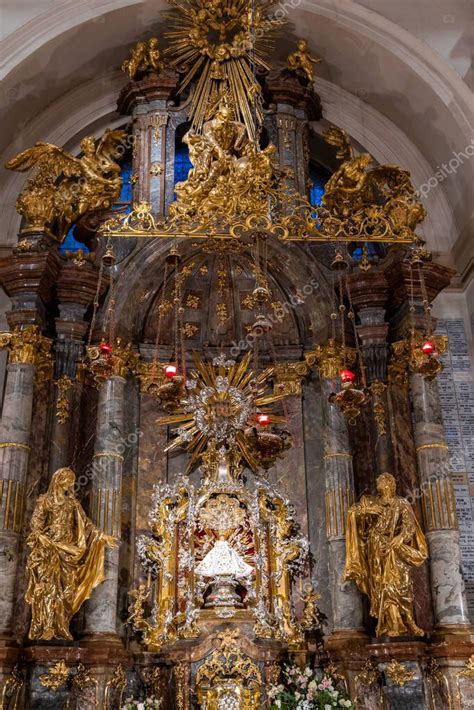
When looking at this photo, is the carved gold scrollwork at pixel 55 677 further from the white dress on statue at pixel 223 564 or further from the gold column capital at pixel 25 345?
the gold column capital at pixel 25 345

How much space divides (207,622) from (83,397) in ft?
12.1

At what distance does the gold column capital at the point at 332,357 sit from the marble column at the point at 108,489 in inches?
118

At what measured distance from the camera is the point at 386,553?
1070 centimetres

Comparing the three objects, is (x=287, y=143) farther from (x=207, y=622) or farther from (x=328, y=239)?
(x=207, y=622)

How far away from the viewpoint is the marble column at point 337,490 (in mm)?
11023

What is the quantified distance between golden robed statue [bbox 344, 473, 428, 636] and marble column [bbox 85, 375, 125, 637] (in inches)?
123

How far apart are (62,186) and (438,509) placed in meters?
7.33

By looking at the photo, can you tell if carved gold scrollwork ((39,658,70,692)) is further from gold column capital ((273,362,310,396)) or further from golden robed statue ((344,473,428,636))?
gold column capital ((273,362,310,396))

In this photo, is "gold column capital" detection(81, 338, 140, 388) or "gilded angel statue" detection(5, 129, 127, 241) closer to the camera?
"gold column capital" detection(81, 338, 140, 388)

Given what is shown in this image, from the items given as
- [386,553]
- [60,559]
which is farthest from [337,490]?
[60,559]

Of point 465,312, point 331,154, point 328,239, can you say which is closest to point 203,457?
point 328,239

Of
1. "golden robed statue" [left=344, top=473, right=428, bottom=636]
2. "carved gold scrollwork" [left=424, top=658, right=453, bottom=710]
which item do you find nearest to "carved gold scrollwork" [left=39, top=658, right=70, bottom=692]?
"golden robed statue" [left=344, top=473, right=428, bottom=636]

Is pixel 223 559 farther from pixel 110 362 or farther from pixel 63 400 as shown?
pixel 110 362

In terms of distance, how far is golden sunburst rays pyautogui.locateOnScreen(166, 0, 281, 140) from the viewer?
14.0m
